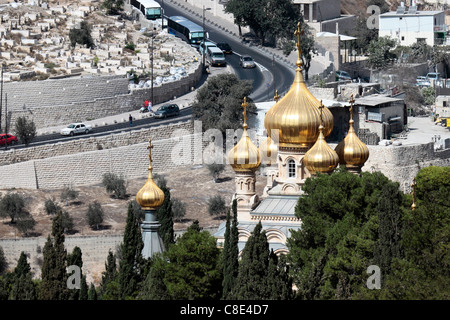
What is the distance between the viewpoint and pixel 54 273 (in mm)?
62625

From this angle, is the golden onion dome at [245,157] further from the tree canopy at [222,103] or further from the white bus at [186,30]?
the white bus at [186,30]

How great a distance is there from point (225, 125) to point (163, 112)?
5429 millimetres

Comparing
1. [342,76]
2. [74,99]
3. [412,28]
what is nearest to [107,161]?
[74,99]

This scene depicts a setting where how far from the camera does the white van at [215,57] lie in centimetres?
11106

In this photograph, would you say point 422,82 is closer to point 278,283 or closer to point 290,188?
point 290,188

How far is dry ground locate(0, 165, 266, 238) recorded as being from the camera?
83.2 metres

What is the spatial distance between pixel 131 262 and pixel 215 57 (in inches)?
1896

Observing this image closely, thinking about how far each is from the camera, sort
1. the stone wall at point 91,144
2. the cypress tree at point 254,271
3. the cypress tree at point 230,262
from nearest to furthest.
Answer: the cypress tree at point 254,271, the cypress tree at point 230,262, the stone wall at point 91,144

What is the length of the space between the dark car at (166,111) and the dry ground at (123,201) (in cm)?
553

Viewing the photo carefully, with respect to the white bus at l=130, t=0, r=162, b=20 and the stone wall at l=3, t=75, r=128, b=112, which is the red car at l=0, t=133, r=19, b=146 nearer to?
the stone wall at l=3, t=75, r=128, b=112

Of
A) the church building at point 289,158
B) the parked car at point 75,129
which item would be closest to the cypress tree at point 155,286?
the church building at point 289,158

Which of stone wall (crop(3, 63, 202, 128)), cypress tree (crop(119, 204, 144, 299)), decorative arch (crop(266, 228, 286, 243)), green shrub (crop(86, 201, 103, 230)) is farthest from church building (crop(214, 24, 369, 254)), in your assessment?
stone wall (crop(3, 63, 202, 128))

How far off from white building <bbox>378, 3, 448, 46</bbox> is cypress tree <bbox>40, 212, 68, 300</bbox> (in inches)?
2540

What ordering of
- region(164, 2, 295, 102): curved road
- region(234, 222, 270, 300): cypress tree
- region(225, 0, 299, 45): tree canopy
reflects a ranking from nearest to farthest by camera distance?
region(234, 222, 270, 300): cypress tree, region(164, 2, 295, 102): curved road, region(225, 0, 299, 45): tree canopy
